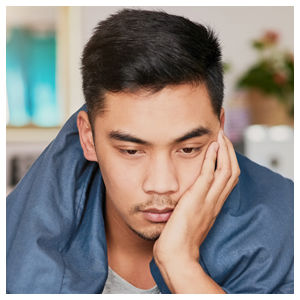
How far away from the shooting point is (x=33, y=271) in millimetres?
856

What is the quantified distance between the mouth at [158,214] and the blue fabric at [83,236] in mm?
168

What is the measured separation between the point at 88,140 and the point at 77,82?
1.43m

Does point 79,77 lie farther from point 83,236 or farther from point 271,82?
point 83,236

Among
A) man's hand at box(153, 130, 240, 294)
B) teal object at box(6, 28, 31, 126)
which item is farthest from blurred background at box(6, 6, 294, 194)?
man's hand at box(153, 130, 240, 294)

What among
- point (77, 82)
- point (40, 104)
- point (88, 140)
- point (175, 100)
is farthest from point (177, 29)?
point (40, 104)

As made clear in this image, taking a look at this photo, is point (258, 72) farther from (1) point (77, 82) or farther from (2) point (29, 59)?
A: (2) point (29, 59)

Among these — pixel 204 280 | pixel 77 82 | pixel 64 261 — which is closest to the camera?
pixel 204 280

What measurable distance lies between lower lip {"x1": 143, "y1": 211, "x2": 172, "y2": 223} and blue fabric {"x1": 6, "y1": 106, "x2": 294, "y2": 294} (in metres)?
0.17

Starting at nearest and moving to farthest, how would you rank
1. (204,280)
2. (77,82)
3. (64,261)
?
(204,280) < (64,261) < (77,82)

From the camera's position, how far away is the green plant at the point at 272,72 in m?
2.36

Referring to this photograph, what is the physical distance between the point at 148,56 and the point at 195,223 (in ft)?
1.29

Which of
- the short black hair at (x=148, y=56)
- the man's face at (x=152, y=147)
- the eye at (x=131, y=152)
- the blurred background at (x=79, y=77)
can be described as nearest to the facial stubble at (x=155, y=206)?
the man's face at (x=152, y=147)

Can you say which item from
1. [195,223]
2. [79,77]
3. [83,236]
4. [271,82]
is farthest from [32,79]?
[195,223]

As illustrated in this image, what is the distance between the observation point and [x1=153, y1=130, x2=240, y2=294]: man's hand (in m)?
0.79
